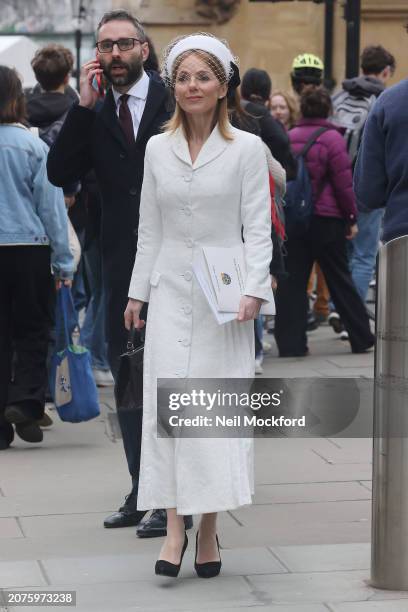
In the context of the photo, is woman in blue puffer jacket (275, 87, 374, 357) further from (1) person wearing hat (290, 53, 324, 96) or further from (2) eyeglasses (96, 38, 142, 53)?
(2) eyeglasses (96, 38, 142, 53)

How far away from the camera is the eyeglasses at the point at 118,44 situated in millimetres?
5914

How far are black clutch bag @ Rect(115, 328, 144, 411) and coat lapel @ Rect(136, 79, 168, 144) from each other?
90cm

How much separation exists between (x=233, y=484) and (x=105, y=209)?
151 cm

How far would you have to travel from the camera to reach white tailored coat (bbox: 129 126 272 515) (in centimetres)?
508

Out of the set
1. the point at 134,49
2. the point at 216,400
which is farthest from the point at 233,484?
the point at 134,49

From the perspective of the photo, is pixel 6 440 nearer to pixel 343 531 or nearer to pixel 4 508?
pixel 4 508

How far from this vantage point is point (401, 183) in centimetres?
573

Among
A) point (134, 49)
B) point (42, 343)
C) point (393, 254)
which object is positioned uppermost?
point (134, 49)

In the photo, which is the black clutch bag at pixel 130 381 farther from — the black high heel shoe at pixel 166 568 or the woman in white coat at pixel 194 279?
the black high heel shoe at pixel 166 568

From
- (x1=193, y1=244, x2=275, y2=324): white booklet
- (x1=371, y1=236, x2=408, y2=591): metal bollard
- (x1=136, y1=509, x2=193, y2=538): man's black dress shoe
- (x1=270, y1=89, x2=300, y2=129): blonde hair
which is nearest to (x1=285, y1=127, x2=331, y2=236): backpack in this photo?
(x1=270, y1=89, x2=300, y2=129): blonde hair

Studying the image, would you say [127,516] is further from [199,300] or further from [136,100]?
[136,100]

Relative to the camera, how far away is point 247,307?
5.06 metres

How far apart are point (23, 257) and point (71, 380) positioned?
2.25 feet

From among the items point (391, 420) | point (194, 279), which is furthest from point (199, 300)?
point (391, 420)
